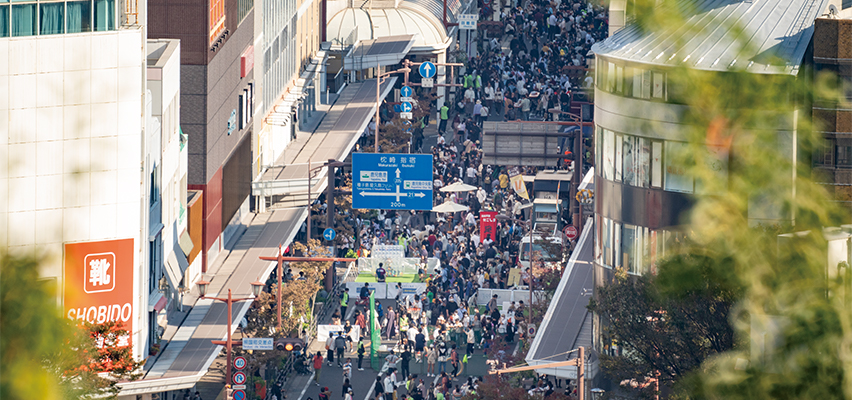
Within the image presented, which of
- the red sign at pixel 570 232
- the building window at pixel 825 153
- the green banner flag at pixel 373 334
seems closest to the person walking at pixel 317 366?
the green banner flag at pixel 373 334

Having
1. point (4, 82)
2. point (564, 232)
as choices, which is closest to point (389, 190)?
point (564, 232)

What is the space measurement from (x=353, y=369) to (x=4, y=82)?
1633cm

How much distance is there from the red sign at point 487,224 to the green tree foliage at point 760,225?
42.0 meters

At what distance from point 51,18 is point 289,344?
43.7 ft

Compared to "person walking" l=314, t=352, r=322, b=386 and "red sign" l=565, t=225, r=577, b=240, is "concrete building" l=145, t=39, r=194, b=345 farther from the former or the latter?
"red sign" l=565, t=225, r=577, b=240

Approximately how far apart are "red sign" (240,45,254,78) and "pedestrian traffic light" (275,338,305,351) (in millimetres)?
15787

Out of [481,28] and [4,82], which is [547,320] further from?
[481,28]

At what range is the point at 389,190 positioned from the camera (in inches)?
2185

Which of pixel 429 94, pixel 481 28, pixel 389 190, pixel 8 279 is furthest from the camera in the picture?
pixel 481 28

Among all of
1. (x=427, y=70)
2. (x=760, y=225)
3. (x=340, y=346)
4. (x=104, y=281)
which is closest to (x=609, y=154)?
(x=340, y=346)

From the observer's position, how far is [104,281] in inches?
1422

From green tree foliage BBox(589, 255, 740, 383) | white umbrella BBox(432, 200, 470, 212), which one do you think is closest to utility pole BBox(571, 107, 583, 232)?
white umbrella BBox(432, 200, 470, 212)

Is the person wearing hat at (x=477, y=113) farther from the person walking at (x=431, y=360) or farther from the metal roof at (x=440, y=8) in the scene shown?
the person walking at (x=431, y=360)

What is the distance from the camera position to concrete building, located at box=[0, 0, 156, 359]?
3350 cm
